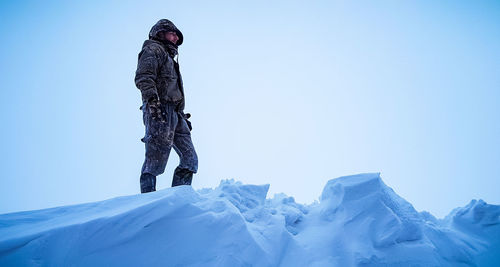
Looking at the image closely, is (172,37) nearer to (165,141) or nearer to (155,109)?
(155,109)

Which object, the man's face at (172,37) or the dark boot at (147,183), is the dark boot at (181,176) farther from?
the man's face at (172,37)

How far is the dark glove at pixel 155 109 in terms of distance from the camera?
316 centimetres

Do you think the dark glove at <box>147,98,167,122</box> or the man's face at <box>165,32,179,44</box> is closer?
the dark glove at <box>147,98,167,122</box>

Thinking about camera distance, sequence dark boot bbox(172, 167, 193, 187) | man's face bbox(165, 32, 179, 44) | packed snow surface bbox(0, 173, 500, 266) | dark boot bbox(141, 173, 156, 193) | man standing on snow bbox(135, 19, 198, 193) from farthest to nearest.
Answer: man's face bbox(165, 32, 179, 44)
dark boot bbox(172, 167, 193, 187)
man standing on snow bbox(135, 19, 198, 193)
dark boot bbox(141, 173, 156, 193)
packed snow surface bbox(0, 173, 500, 266)

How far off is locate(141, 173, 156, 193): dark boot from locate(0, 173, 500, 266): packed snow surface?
895 mm

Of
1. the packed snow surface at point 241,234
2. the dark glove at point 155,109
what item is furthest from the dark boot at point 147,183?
the packed snow surface at point 241,234

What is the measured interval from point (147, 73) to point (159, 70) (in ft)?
0.93

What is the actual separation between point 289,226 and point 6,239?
6.67ft

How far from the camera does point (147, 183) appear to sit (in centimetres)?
309

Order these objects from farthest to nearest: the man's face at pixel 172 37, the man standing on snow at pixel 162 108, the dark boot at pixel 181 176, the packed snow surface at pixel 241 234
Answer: the man's face at pixel 172 37 < the dark boot at pixel 181 176 < the man standing on snow at pixel 162 108 < the packed snow surface at pixel 241 234

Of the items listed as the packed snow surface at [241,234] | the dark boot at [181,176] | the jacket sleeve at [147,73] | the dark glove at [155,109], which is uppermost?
the jacket sleeve at [147,73]

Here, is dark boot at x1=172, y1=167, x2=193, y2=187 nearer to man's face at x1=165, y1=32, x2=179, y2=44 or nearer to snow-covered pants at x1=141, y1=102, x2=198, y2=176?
snow-covered pants at x1=141, y1=102, x2=198, y2=176

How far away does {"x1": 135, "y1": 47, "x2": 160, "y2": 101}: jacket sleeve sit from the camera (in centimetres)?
314

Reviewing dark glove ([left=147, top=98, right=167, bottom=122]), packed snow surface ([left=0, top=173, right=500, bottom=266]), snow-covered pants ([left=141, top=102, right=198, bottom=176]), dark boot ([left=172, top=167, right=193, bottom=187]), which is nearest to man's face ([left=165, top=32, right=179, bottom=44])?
snow-covered pants ([left=141, top=102, right=198, bottom=176])
